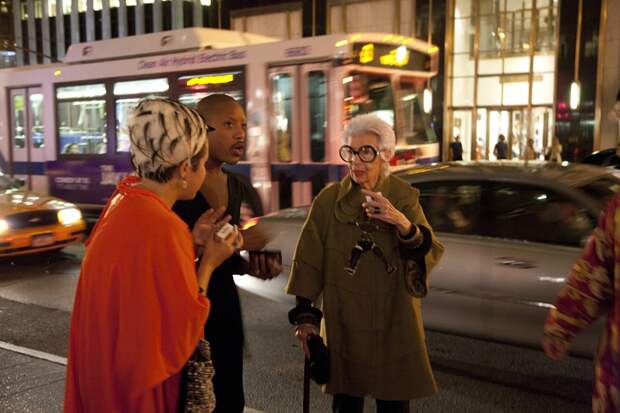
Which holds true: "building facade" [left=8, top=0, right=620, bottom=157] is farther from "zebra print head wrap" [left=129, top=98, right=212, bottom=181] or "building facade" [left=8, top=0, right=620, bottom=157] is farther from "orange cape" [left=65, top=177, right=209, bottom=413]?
A: "orange cape" [left=65, top=177, right=209, bottom=413]

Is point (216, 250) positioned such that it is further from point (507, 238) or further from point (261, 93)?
point (261, 93)

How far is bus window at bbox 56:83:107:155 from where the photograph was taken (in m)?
12.2

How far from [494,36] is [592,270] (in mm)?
21488

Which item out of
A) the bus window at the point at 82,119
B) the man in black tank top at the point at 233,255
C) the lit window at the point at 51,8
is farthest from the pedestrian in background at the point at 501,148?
the lit window at the point at 51,8

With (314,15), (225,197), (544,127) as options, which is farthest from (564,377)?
(314,15)

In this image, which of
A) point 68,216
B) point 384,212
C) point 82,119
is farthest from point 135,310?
point 82,119

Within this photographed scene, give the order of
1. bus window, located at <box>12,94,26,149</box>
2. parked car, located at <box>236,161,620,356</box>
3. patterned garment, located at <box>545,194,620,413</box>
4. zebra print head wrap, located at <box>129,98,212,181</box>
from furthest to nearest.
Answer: bus window, located at <box>12,94,26,149</box>, parked car, located at <box>236,161,620,356</box>, patterned garment, located at <box>545,194,620,413</box>, zebra print head wrap, located at <box>129,98,212,181</box>

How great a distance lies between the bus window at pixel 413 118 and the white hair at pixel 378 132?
736 cm

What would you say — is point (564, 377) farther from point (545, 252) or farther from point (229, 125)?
point (229, 125)

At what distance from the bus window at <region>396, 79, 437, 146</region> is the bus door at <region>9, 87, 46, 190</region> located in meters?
7.43

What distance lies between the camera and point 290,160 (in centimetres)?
1016

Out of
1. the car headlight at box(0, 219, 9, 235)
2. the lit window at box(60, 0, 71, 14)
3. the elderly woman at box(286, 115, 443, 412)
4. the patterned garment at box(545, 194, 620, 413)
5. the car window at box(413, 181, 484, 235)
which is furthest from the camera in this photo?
the lit window at box(60, 0, 71, 14)

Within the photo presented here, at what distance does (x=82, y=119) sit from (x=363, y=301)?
1099 centimetres

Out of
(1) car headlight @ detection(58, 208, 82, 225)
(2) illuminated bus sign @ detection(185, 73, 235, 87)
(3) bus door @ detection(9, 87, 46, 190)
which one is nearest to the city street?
(1) car headlight @ detection(58, 208, 82, 225)
